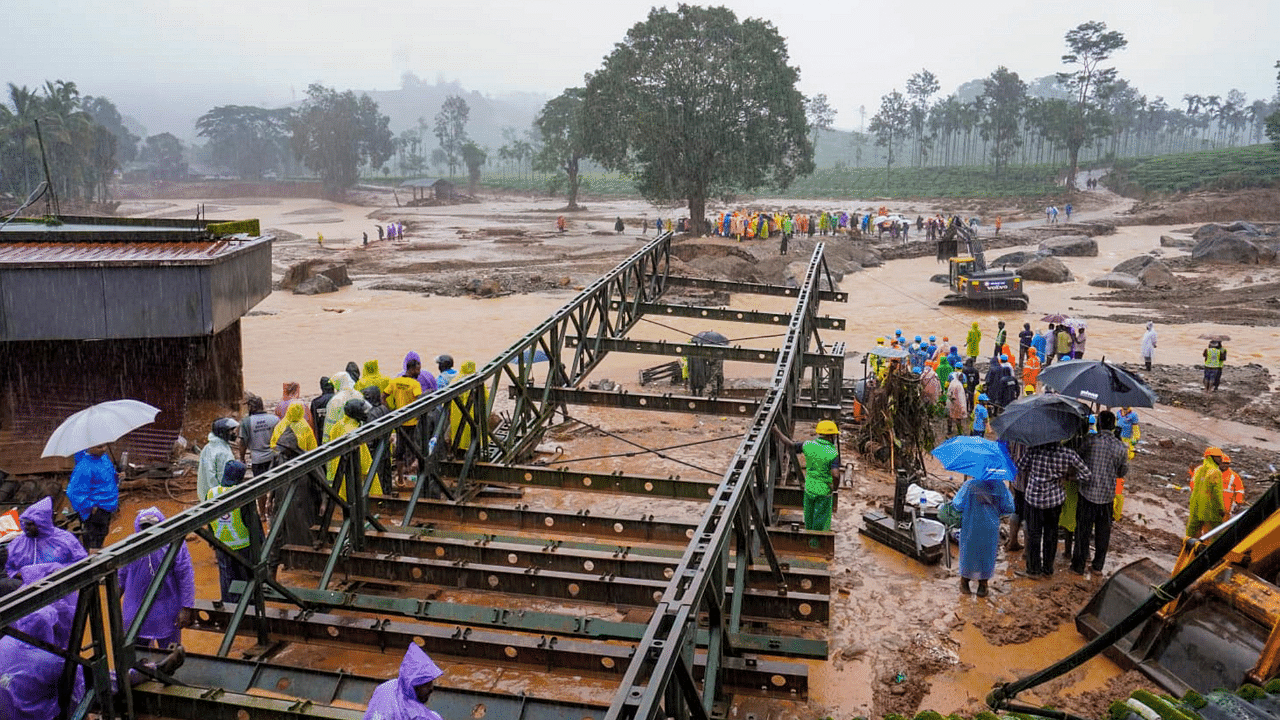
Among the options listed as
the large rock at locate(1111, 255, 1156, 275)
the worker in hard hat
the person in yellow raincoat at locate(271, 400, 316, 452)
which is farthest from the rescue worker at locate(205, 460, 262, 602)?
the large rock at locate(1111, 255, 1156, 275)

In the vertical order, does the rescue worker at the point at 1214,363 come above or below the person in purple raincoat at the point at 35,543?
below

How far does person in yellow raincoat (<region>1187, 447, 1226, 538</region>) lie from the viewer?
865 centimetres

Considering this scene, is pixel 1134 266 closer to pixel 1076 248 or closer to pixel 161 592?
pixel 1076 248

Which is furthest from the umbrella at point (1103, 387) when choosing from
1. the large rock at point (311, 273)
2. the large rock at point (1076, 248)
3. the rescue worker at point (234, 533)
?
→ the large rock at point (1076, 248)

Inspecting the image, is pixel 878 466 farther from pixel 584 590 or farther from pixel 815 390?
pixel 584 590

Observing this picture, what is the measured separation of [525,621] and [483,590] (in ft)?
2.17

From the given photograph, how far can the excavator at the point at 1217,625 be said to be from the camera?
562 centimetres

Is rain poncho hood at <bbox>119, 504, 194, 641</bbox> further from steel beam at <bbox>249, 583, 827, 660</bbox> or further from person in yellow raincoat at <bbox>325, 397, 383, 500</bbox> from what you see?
person in yellow raincoat at <bbox>325, 397, 383, 500</bbox>

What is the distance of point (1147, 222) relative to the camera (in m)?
52.4

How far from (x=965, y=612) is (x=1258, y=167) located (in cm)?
7419

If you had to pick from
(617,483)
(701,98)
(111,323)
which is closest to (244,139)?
(701,98)

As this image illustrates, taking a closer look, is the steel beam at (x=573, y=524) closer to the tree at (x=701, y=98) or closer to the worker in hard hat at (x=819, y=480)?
the worker in hard hat at (x=819, y=480)

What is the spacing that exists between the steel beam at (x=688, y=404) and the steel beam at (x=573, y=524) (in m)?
1.56

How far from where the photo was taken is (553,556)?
609 cm
